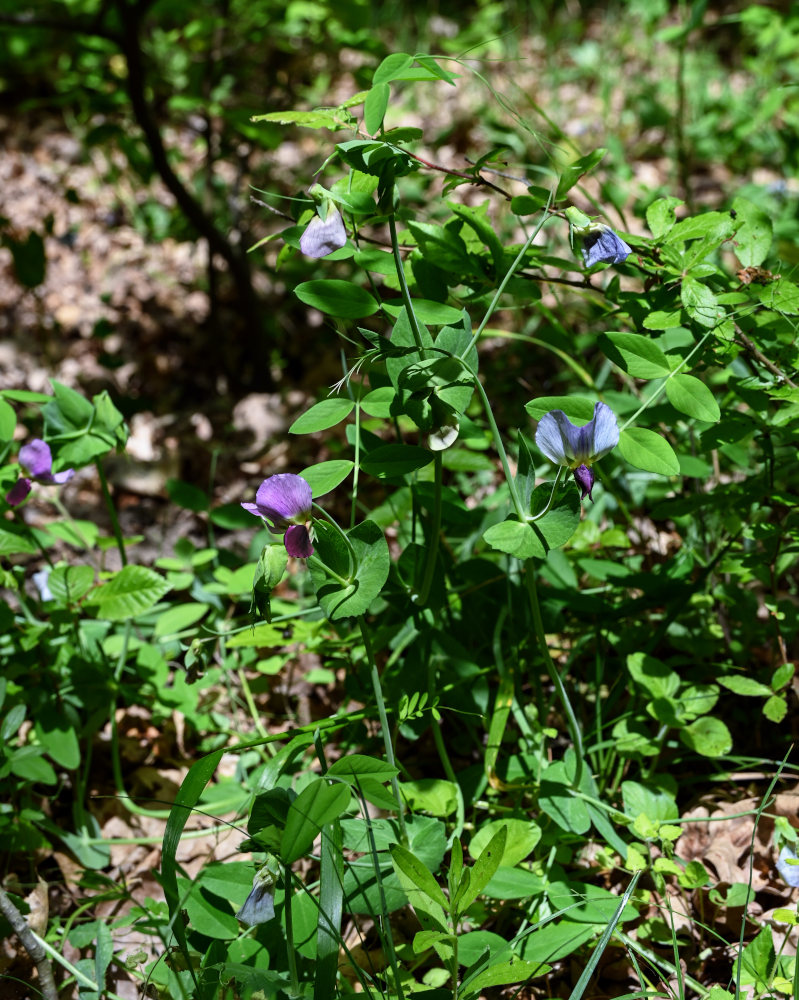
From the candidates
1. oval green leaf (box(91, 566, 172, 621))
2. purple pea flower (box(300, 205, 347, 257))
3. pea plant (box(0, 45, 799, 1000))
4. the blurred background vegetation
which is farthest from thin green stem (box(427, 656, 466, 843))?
the blurred background vegetation

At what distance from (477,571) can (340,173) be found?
93.7 inches

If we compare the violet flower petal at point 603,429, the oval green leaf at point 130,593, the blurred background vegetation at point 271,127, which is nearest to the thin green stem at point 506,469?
the violet flower petal at point 603,429

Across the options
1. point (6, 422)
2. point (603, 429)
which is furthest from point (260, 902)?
point (6, 422)

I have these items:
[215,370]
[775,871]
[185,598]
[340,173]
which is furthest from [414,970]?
[340,173]

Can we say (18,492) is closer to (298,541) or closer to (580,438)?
(298,541)

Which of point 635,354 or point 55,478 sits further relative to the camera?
point 55,478

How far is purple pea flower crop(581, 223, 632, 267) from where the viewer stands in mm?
1041

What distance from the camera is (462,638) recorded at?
155cm

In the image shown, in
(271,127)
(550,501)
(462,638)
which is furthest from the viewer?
(271,127)

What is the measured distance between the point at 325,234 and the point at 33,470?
775mm

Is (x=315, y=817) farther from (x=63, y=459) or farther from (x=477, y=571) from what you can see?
(x=63, y=459)

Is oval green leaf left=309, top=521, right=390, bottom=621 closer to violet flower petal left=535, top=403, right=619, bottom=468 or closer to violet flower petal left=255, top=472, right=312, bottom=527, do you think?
violet flower petal left=255, top=472, right=312, bottom=527

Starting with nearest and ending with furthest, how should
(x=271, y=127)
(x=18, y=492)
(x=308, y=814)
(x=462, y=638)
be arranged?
1. (x=308, y=814)
2. (x=18, y=492)
3. (x=462, y=638)
4. (x=271, y=127)

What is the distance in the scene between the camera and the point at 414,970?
1226 millimetres
